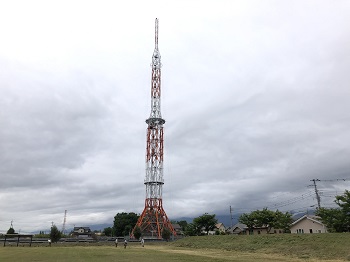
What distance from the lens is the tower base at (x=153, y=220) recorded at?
272ft

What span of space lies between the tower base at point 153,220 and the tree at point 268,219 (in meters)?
20.2

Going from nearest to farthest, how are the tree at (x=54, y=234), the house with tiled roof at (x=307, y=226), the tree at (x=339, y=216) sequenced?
the tree at (x=339, y=216), the house with tiled roof at (x=307, y=226), the tree at (x=54, y=234)

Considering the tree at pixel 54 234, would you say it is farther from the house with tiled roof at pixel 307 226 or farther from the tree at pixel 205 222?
the house with tiled roof at pixel 307 226

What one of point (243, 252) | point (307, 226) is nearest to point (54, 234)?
point (243, 252)

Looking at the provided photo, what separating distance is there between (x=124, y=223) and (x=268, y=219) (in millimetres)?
57621

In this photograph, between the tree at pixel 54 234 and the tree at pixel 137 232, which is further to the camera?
the tree at pixel 137 232

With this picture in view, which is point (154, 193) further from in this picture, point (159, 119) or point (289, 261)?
point (289, 261)

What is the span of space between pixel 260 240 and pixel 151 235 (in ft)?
138

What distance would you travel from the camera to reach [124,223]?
11212 cm

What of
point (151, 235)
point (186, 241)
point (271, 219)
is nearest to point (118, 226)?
point (151, 235)

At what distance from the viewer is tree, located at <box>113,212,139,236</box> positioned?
11075 cm

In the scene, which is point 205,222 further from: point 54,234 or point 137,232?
point 54,234

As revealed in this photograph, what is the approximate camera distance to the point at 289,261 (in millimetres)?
29719

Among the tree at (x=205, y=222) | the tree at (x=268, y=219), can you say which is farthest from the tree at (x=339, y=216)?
the tree at (x=205, y=222)
